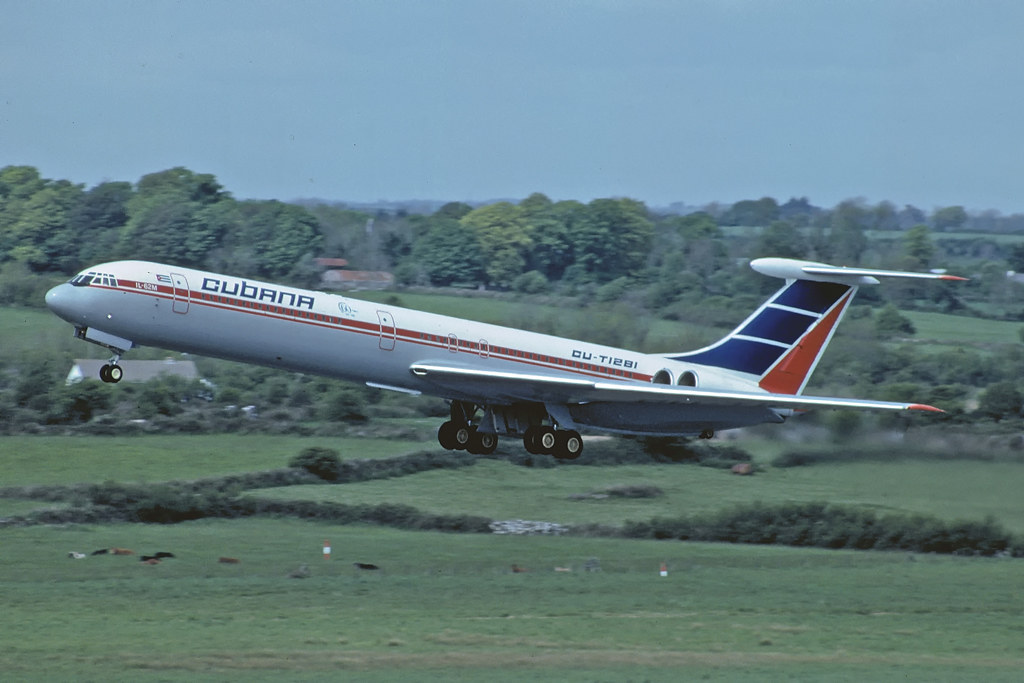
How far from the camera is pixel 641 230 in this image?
13625 centimetres

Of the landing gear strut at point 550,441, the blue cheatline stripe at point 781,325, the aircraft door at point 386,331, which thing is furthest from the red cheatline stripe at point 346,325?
the blue cheatline stripe at point 781,325

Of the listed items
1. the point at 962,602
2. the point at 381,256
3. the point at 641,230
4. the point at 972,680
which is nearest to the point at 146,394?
the point at 381,256

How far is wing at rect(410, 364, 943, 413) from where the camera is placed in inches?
→ 1490

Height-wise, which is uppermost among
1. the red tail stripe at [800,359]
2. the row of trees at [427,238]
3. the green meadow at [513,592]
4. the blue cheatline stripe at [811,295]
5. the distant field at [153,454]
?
the row of trees at [427,238]

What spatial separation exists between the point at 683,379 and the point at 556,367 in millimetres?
4300

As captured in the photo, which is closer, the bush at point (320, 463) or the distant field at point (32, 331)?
the bush at point (320, 463)

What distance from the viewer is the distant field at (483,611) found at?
31.9m

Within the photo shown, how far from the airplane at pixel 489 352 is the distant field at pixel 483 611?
5.36 meters

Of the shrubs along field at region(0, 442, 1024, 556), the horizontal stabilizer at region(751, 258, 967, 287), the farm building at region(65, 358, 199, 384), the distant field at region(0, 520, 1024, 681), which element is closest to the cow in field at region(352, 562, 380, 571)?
the distant field at region(0, 520, 1024, 681)

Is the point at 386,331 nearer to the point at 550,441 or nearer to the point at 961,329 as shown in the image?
the point at 550,441

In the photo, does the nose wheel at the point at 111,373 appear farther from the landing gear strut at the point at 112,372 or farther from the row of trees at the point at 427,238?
the row of trees at the point at 427,238

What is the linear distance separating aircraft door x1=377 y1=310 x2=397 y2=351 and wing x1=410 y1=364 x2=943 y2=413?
0.91 meters

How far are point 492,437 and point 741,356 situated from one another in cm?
804

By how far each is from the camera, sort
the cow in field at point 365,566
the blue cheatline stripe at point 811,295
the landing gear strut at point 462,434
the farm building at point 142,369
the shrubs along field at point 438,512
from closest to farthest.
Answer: the landing gear strut at point 462,434 < the blue cheatline stripe at point 811,295 < the cow in field at point 365,566 < the shrubs along field at point 438,512 < the farm building at point 142,369
